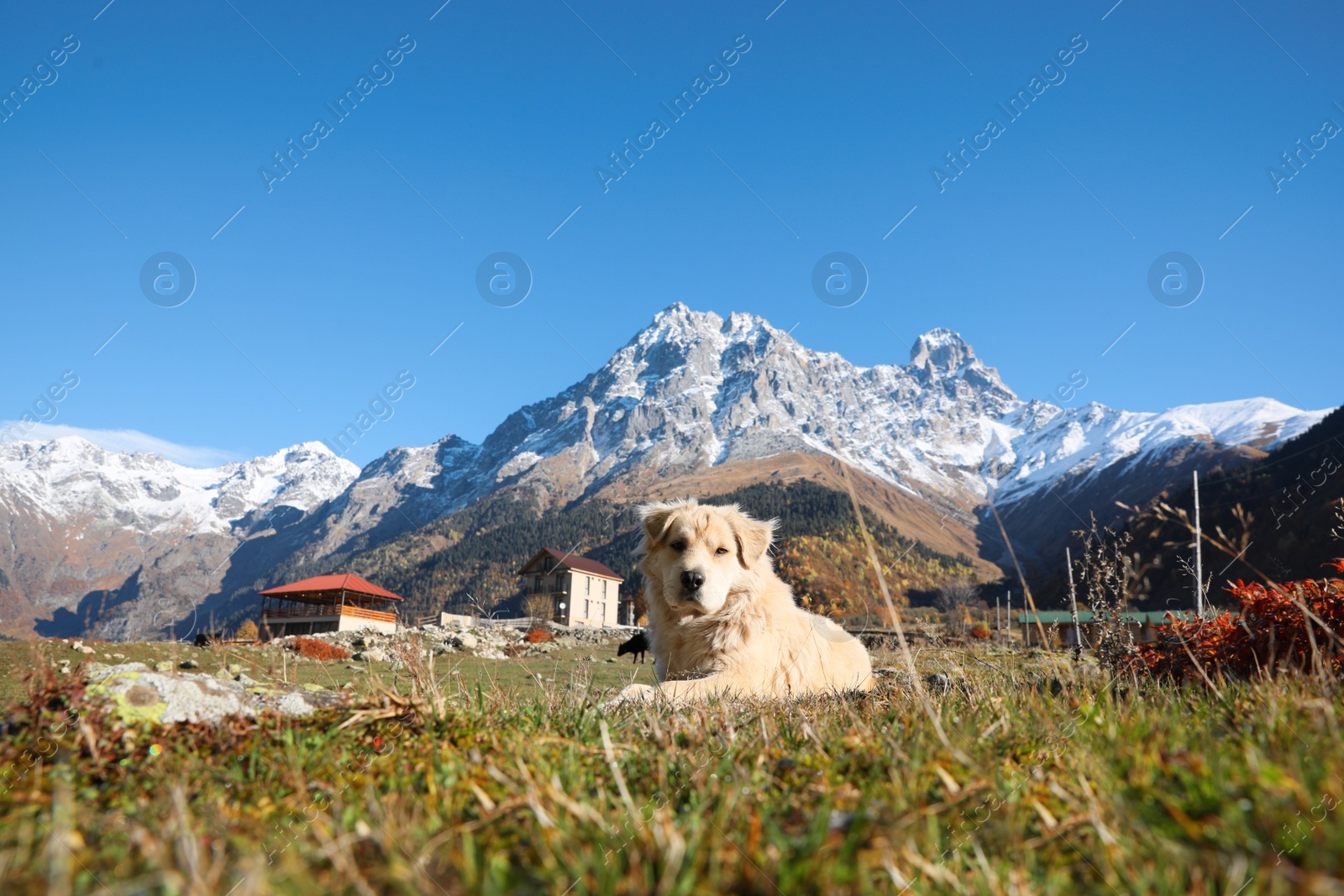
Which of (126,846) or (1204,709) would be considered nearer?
(126,846)

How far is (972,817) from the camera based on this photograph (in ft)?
6.72

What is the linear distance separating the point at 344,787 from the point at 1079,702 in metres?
3.20

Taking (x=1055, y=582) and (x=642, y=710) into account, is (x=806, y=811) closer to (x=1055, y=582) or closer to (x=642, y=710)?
(x=642, y=710)

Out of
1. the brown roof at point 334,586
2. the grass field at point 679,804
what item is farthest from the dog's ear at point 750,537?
the brown roof at point 334,586

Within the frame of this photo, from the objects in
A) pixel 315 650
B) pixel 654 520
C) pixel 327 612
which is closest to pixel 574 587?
pixel 327 612

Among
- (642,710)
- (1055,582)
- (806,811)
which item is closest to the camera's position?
(806,811)

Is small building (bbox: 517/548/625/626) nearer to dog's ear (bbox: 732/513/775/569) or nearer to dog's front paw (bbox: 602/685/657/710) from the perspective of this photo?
dog's ear (bbox: 732/513/775/569)

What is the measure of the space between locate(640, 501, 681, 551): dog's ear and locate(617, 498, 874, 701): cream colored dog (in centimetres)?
1

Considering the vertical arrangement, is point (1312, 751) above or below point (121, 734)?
below

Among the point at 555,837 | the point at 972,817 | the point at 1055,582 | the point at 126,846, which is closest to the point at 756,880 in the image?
the point at 555,837

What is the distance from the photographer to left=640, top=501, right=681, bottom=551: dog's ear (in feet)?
24.8

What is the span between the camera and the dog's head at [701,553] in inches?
268

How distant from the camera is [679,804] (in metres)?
2.30

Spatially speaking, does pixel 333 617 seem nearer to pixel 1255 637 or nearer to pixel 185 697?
pixel 185 697
